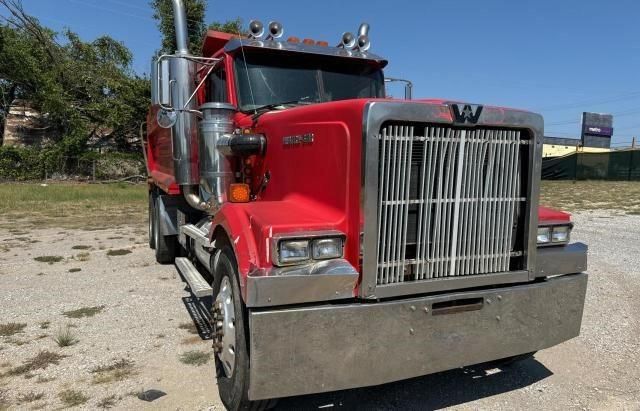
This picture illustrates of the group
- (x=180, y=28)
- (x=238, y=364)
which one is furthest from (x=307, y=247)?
(x=180, y=28)

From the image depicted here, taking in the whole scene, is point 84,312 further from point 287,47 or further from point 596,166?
point 596,166

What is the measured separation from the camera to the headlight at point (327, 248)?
2738 mm

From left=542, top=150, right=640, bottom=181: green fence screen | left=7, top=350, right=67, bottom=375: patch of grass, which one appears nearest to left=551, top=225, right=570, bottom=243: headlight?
left=7, top=350, right=67, bottom=375: patch of grass

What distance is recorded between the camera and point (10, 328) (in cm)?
459

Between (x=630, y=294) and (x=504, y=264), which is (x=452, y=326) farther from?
(x=630, y=294)

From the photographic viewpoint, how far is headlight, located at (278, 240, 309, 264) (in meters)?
2.66

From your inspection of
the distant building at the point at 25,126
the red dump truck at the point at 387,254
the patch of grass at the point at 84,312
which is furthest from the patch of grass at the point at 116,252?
the distant building at the point at 25,126

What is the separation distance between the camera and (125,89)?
23750 millimetres

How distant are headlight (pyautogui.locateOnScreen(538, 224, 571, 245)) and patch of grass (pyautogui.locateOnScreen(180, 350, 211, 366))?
2.69 m

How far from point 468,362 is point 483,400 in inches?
23.1

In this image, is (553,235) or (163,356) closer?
(553,235)

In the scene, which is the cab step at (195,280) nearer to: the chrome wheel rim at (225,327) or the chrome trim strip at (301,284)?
the chrome wheel rim at (225,327)

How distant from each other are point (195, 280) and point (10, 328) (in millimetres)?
1863

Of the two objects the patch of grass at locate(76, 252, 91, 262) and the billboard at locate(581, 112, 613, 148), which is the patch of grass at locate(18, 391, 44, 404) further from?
the billboard at locate(581, 112, 613, 148)
